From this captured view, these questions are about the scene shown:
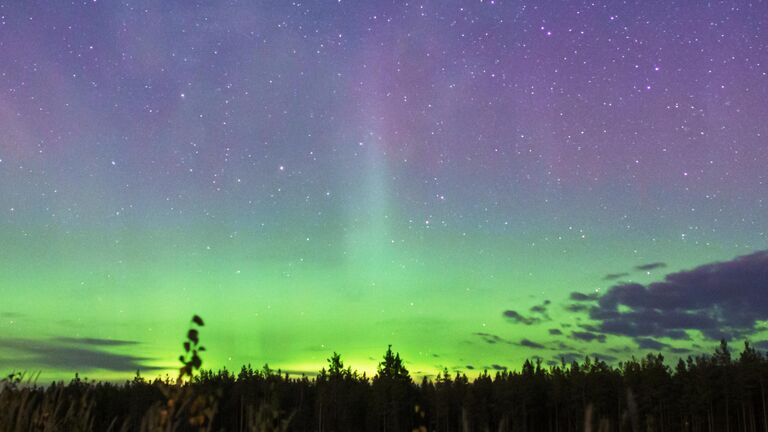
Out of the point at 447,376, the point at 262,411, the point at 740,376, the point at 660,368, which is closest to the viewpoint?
the point at 262,411

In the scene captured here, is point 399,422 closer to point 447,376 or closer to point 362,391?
point 362,391

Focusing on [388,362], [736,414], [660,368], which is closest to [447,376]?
[388,362]

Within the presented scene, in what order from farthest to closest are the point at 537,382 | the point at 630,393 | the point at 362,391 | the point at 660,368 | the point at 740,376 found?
1. the point at 362,391
2. the point at 537,382
3. the point at 660,368
4. the point at 740,376
5. the point at 630,393

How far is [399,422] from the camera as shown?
123125 mm

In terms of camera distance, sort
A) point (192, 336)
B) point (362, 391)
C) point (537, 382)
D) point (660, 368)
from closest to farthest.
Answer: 1. point (192, 336)
2. point (660, 368)
3. point (537, 382)
4. point (362, 391)

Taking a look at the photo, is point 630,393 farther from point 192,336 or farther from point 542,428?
point 542,428

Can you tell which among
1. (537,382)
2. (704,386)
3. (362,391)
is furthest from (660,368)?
(362,391)

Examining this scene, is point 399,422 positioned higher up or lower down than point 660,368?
lower down

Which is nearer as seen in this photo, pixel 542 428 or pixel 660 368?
pixel 660 368

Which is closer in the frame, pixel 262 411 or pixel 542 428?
pixel 262 411

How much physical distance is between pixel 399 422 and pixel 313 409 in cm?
2168

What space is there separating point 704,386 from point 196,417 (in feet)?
370

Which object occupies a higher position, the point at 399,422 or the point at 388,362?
the point at 388,362

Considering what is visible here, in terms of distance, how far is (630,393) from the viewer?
113 inches
